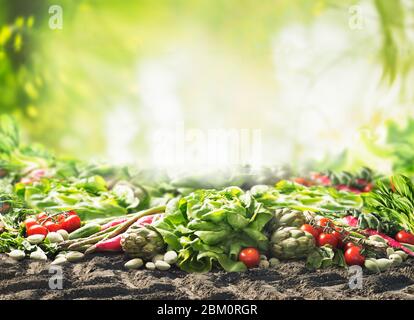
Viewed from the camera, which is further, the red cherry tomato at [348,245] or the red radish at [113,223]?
the red radish at [113,223]

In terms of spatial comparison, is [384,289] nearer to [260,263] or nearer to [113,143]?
[260,263]

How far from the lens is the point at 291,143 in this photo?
3383 millimetres

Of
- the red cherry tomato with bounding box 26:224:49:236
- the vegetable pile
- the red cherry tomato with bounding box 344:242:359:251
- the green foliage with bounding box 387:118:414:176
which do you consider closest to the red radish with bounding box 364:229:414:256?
the vegetable pile

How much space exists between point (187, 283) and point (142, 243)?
0.82ft

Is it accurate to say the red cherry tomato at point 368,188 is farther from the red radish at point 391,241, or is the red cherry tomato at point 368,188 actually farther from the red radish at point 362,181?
the red radish at point 391,241

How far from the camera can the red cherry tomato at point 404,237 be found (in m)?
2.88

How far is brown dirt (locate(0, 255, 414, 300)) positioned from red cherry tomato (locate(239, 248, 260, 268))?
30 millimetres

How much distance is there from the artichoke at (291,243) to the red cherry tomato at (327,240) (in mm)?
46

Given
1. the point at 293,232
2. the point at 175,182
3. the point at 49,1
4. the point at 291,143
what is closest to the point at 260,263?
the point at 293,232

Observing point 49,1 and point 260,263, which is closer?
point 260,263

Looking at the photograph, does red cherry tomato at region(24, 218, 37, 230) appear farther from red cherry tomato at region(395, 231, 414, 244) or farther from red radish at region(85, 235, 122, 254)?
red cherry tomato at region(395, 231, 414, 244)

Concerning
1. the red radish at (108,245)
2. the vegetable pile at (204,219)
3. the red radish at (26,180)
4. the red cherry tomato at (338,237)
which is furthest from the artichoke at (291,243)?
the red radish at (26,180)

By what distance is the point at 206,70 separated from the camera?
327cm

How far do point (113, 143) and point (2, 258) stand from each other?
0.94 m
